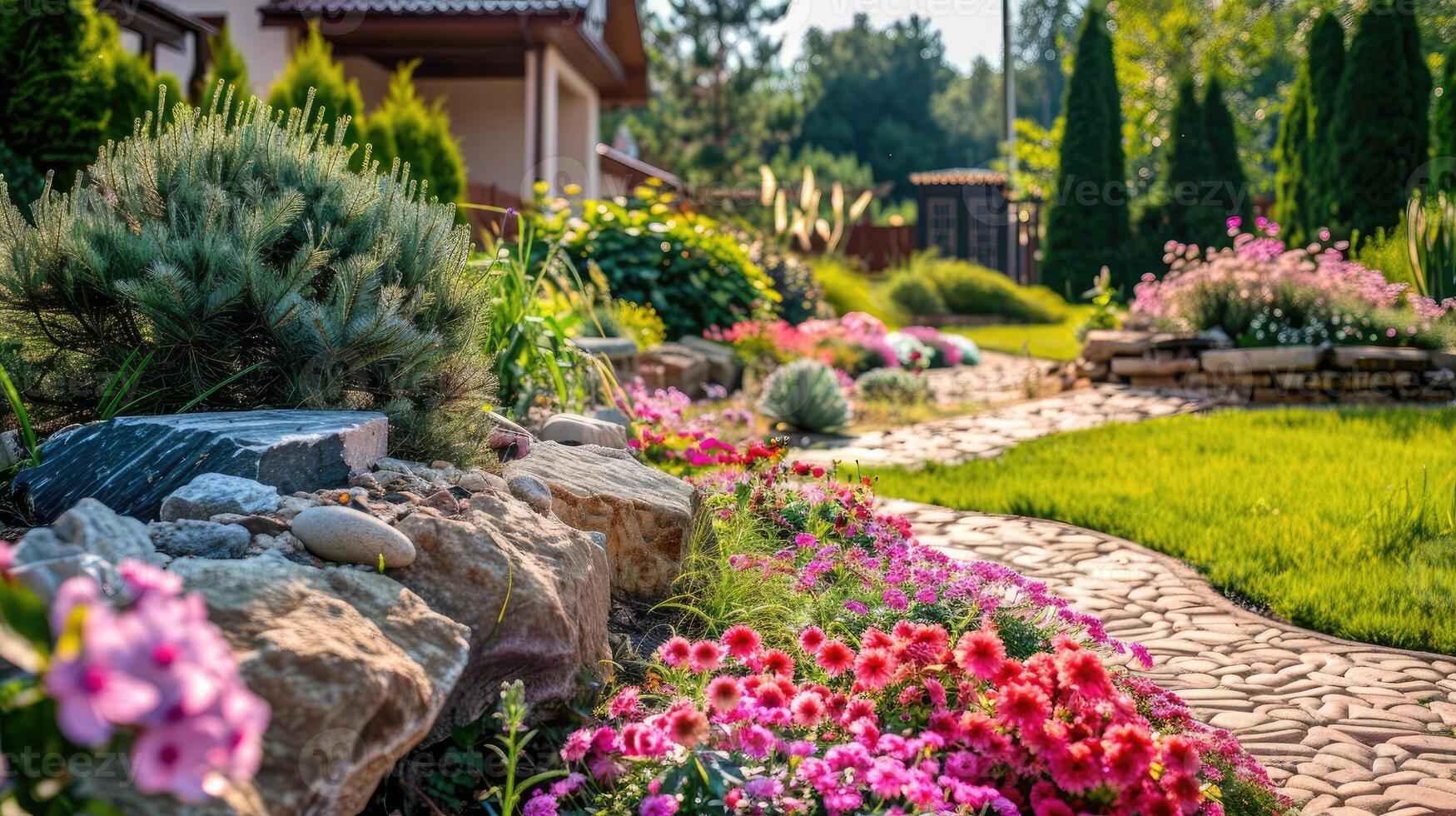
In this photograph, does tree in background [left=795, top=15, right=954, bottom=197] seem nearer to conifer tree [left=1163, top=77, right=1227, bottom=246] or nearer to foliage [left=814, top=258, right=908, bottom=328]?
conifer tree [left=1163, top=77, right=1227, bottom=246]

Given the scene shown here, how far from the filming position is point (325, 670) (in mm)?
1646

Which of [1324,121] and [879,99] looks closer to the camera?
[1324,121]

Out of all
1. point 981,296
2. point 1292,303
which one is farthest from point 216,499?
point 981,296

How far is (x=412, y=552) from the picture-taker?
7.28 ft

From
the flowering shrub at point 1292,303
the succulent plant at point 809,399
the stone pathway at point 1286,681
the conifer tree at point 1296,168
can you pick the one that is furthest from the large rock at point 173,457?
the conifer tree at point 1296,168

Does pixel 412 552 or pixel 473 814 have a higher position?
pixel 412 552

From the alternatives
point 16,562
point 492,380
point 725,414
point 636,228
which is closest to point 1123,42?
point 636,228

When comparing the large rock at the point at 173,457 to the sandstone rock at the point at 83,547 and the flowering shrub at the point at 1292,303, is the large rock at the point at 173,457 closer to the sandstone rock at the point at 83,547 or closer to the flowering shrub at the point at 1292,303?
the sandstone rock at the point at 83,547

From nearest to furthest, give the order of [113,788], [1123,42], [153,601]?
[153,601] → [113,788] → [1123,42]

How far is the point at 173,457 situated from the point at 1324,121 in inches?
611

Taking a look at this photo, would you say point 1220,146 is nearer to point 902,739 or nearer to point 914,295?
point 914,295

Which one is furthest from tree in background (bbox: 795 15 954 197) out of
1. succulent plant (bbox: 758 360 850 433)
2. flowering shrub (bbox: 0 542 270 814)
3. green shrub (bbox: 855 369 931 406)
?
flowering shrub (bbox: 0 542 270 814)

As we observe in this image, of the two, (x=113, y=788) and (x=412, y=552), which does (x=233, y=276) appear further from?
(x=113, y=788)

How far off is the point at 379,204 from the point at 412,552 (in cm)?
155
